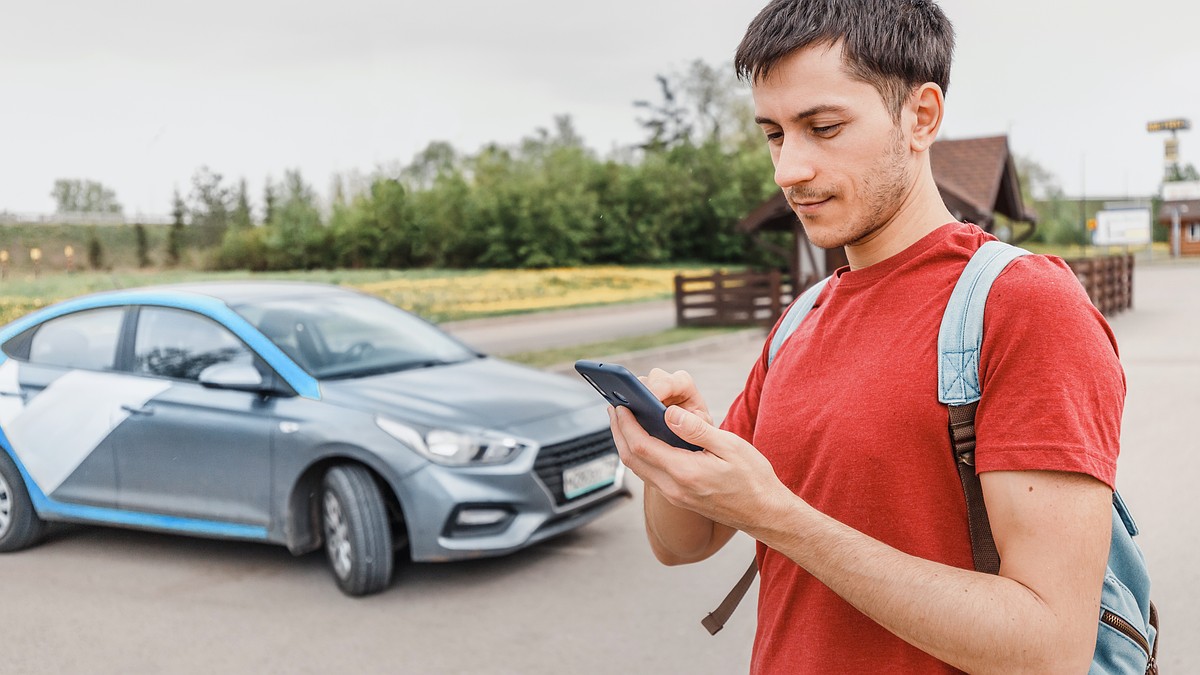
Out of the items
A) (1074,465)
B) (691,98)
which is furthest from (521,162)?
(1074,465)

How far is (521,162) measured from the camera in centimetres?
5694

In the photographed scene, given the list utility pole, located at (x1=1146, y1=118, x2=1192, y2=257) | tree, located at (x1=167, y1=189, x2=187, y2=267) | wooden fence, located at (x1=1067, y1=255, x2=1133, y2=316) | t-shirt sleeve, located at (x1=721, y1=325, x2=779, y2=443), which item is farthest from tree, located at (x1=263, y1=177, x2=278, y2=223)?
utility pole, located at (x1=1146, y1=118, x2=1192, y2=257)

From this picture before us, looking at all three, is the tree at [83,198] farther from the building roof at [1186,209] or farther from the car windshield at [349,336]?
the building roof at [1186,209]

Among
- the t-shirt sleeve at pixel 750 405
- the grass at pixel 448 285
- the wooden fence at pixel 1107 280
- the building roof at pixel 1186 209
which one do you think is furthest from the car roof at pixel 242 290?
the building roof at pixel 1186 209

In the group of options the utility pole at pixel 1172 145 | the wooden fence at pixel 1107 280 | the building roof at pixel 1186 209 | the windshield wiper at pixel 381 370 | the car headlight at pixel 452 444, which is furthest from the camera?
the utility pole at pixel 1172 145

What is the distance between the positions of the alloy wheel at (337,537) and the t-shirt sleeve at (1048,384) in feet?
14.2

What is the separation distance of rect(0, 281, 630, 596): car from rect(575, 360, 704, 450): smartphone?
12.3 ft

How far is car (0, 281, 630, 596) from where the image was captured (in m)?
5.18

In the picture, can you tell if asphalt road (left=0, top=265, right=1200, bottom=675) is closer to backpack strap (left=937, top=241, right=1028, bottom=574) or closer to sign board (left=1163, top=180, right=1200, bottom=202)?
backpack strap (left=937, top=241, right=1028, bottom=574)

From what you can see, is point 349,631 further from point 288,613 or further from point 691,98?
point 691,98

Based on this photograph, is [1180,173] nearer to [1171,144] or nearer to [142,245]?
[1171,144]

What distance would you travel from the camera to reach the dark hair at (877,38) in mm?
1435

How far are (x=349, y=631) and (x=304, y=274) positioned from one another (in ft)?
99.3

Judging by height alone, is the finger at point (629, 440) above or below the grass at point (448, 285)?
above
